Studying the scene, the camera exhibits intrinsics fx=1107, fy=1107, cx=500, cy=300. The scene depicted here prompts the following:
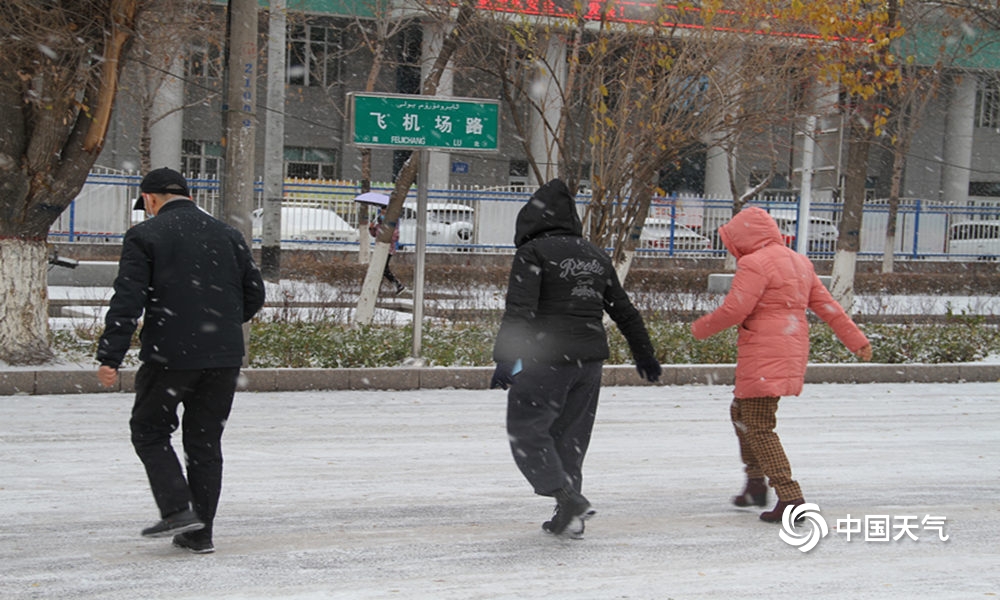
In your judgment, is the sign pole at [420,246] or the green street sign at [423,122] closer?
the green street sign at [423,122]

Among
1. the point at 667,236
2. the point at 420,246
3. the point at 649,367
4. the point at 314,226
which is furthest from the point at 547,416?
the point at 667,236

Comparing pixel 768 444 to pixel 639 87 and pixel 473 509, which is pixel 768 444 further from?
pixel 639 87

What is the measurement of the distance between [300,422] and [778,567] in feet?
15.6

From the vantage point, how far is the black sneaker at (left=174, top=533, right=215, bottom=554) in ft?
16.7

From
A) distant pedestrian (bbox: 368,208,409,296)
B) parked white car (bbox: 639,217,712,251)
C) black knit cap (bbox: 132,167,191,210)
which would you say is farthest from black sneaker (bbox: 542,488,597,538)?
parked white car (bbox: 639,217,712,251)

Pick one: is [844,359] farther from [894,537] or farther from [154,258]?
[154,258]

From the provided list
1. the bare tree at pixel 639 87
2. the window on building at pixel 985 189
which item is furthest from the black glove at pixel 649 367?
the window on building at pixel 985 189

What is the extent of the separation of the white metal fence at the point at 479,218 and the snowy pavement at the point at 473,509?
15.6 m

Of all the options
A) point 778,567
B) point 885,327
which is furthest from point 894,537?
point 885,327

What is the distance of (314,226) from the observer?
2686 centimetres

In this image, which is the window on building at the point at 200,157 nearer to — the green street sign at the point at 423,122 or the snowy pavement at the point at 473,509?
the green street sign at the point at 423,122

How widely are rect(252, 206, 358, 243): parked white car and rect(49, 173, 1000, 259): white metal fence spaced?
1.0 inches

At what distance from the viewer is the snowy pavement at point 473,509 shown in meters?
4.83

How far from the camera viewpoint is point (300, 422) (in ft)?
29.2
